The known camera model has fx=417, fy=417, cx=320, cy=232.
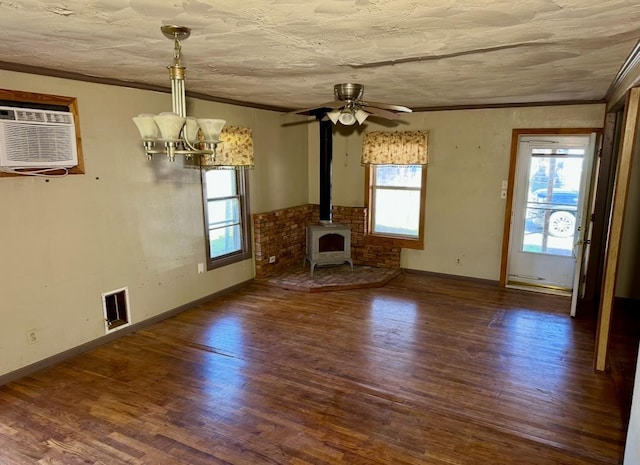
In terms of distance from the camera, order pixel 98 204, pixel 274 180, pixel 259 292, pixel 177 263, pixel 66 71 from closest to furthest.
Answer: pixel 66 71 → pixel 98 204 → pixel 177 263 → pixel 259 292 → pixel 274 180

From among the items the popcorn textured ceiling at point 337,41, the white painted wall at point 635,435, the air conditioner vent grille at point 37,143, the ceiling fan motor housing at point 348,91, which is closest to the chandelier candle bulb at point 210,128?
the popcorn textured ceiling at point 337,41

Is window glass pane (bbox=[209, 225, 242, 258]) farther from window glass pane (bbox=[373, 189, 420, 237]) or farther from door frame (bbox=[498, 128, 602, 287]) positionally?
door frame (bbox=[498, 128, 602, 287])

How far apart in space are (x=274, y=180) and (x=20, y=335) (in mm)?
3462

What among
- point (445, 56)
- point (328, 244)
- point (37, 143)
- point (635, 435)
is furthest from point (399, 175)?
point (635, 435)

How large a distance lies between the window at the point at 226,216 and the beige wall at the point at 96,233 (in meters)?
0.19

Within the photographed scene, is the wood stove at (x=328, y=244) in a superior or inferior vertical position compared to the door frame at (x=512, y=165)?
inferior

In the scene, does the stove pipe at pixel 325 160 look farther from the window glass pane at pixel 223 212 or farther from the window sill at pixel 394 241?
the window glass pane at pixel 223 212

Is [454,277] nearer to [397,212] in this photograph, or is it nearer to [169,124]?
[397,212]

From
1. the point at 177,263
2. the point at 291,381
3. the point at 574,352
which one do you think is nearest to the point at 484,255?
the point at 574,352

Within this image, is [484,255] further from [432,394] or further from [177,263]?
[177,263]

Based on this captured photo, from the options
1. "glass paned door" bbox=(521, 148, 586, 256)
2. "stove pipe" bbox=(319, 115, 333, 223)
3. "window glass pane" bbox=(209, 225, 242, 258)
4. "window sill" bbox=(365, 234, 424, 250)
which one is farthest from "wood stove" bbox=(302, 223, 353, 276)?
"glass paned door" bbox=(521, 148, 586, 256)

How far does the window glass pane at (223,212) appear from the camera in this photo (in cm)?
494

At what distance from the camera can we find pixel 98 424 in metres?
2.68

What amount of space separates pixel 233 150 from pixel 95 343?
246 cm
